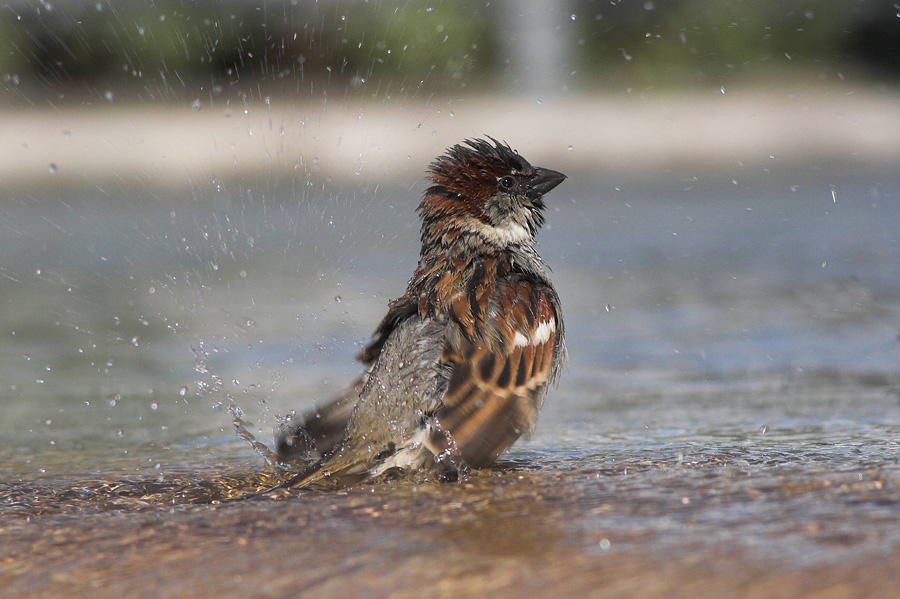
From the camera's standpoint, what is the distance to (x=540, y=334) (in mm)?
4188

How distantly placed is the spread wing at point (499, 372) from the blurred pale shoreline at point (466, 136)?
13.2 meters

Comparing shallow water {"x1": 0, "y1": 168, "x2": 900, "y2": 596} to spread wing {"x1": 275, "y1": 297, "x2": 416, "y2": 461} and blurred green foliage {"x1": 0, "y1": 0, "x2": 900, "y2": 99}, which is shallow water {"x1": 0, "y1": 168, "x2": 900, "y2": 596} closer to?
spread wing {"x1": 275, "y1": 297, "x2": 416, "y2": 461}

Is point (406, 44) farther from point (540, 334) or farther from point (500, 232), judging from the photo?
point (540, 334)

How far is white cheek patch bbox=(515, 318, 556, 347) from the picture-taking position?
161 inches

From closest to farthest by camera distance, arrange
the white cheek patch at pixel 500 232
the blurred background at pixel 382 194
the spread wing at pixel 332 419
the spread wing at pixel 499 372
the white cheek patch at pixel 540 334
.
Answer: the spread wing at pixel 499 372 < the white cheek patch at pixel 540 334 < the spread wing at pixel 332 419 < the white cheek patch at pixel 500 232 < the blurred background at pixel 382 194

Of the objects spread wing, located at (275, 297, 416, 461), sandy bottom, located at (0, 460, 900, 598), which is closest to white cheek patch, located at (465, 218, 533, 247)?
spread wing, located at (275, 297, 416, 461)

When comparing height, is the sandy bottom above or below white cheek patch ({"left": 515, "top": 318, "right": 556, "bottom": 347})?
below

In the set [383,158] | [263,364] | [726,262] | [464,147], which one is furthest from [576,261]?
[383,158]

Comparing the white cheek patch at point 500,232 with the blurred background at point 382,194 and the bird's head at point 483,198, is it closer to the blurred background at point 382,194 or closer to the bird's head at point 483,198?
the bird's head at point 483,198

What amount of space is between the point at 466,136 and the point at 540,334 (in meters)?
14.3

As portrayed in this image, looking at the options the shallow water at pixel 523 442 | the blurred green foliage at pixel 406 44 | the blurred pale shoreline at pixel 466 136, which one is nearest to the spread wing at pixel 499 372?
the shallow water at pixel 523 442

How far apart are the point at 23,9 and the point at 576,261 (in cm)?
1605

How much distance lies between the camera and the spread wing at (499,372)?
3770 mm

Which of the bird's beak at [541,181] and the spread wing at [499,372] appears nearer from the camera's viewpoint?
the spread wing at [499,372]
